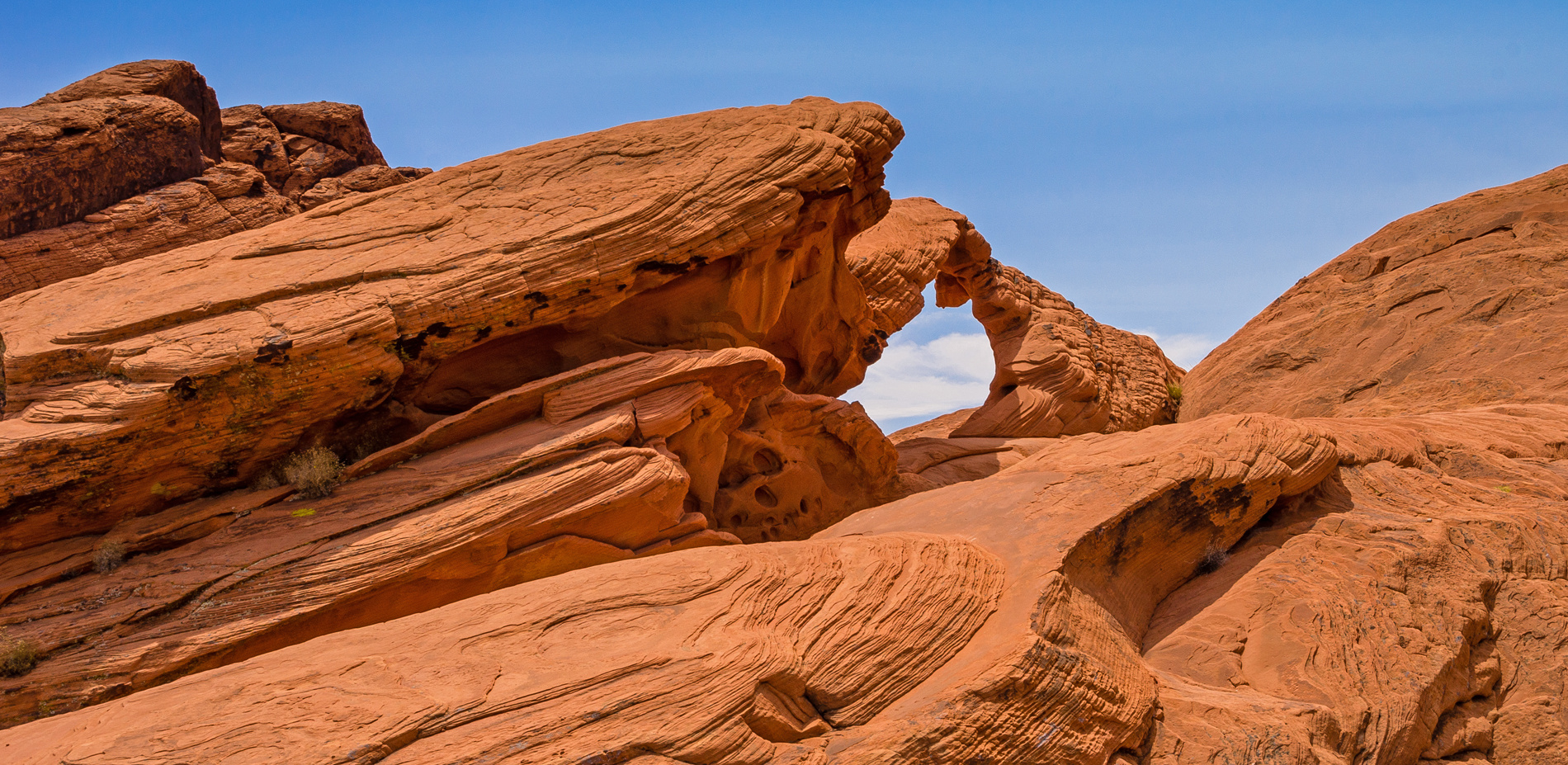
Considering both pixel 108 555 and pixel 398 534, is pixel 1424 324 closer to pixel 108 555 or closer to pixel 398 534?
pixel 398 534

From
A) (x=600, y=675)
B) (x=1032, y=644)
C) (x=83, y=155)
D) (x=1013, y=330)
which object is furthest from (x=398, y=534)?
(x=1013, y=330)

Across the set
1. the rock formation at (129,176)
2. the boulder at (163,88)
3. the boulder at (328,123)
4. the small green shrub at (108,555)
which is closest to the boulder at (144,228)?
the rock formation at (129,176)

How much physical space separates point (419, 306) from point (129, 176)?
9.62 meters

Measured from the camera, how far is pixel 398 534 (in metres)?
8.84

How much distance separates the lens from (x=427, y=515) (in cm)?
901

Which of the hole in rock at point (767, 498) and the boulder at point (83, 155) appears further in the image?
the boulder at point (83, 155)

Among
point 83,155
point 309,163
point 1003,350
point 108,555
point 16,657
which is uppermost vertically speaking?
point 309,163

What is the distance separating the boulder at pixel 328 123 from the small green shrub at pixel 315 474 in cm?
1367

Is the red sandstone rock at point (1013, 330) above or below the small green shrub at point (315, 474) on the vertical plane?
above

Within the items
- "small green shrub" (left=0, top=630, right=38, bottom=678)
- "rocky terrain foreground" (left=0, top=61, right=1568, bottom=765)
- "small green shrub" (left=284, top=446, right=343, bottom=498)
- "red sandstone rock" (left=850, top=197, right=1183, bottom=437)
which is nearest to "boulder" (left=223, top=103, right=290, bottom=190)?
"rocky terrain foreground" (left=0, top=61, right=1568, bottom=765)

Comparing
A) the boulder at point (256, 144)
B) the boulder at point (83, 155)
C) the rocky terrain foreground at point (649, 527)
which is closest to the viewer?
the rocky terrain foreground at point (649, 527)

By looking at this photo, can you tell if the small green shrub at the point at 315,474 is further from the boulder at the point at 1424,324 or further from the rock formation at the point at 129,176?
the boulder at the point at 1424,324

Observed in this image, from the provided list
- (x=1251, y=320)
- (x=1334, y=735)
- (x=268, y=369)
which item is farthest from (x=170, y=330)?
(x=1251, y=320)

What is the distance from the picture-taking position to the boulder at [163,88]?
1736 centimetres
